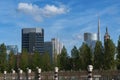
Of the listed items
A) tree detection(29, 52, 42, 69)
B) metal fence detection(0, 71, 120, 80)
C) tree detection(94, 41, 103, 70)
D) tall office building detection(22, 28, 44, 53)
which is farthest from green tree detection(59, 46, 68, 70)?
tall office building detection(22, 28, 44, 53)

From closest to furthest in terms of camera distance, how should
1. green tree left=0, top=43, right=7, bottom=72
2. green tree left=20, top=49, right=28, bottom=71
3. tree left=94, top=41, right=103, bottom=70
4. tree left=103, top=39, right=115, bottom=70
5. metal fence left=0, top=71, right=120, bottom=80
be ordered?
metal fence left=0, top=71, right=120, bottom=80
tree left=103, top=39, right=115, bottom=70
tree left=94, top=41, right=103, bottom=70
green tree left=20, top=49, right=28, bottom=71
green tree left=0, top=43, right=7, bottom=72

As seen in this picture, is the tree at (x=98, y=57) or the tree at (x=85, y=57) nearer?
the tree at (x=98, y=57)

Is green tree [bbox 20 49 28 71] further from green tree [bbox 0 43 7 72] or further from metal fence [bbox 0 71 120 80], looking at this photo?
metal fence [bbox 0 71 120 80]

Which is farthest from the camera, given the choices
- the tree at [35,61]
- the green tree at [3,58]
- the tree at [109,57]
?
the green tree at [3,58]

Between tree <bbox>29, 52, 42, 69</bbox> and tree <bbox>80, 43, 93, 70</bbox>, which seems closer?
tree <bbox>80, 43, 93, 70</bbox>

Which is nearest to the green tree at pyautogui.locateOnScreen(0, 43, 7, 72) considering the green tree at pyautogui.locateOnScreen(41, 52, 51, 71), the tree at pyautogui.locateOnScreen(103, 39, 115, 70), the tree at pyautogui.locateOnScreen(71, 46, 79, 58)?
the green tree at pyautogui.locateOnScreen(41, 52, 51, 71)

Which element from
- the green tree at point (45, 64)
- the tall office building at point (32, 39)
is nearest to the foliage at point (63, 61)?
the green tree at point (45, 64)

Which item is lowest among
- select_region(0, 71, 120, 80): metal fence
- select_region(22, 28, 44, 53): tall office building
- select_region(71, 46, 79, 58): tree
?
select_region(0, 71, 120, 80): metal fence

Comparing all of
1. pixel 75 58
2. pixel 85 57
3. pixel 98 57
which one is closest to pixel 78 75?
pixel 98 57

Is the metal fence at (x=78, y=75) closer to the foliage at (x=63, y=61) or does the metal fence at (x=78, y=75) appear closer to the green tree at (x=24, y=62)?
the foliage at (x=63, y=61)

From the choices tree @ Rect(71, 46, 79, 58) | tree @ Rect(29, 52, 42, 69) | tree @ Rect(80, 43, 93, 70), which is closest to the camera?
tree @ Rect(80, 43, 93, 70)

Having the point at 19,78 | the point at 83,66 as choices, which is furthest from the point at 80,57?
the point at 19,78

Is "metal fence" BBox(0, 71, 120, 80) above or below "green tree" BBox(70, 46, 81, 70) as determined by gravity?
below

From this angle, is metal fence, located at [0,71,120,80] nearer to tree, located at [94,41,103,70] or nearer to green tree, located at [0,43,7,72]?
tree, located at [94,41,103,70]
